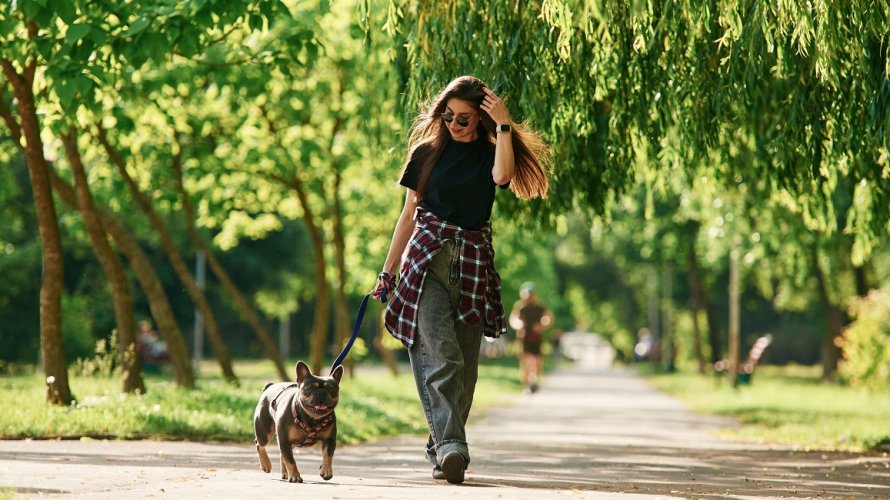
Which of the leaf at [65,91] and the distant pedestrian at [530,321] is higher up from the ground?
the leaf at [65,91]

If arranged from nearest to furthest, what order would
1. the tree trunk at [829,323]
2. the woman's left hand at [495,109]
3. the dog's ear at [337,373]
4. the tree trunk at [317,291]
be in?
the dog's ear at [337,373]
the woman's left hand at [495,109]
the tree trunk at [317,291]
the tree trunk at [829,323]

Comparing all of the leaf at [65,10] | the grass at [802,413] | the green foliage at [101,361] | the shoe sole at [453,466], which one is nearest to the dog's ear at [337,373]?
the shoe sole at [453,466]

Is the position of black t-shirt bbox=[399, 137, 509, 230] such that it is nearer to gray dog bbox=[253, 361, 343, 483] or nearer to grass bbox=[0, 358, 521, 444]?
gray dog bbox=[253, 361, 343, 483]

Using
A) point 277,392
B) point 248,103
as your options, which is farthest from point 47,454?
point 248,103

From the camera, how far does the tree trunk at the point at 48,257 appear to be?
10.8 metres

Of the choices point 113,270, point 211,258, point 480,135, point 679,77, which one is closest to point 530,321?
point 211,258

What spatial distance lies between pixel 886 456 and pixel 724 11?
4.56 meters

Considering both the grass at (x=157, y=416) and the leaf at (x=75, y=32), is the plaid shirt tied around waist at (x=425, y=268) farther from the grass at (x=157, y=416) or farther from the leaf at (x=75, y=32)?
the grass at (x=157, y=416)

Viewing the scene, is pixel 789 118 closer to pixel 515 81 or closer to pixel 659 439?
pixel 515 81

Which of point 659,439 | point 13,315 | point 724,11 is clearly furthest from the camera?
point 13,315

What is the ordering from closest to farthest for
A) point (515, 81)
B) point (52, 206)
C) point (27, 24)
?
point (515, 81) → point (27, 24) → point (52, 206)

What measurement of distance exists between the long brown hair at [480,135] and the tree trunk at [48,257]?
5.07 meters

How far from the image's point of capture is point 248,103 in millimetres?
16266

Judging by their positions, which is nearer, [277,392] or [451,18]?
[277,392]
